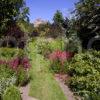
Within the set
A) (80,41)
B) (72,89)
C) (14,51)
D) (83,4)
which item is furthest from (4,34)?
(72,89)

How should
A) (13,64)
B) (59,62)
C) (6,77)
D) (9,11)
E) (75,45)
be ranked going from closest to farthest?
(6,77)
(13,64)
(59,62)
(75,45)
(9,11)

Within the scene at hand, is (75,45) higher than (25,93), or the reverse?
(75,45)

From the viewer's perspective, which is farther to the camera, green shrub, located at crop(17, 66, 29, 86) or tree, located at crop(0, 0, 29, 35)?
tree, located at crop(0, 0, 29, 35)

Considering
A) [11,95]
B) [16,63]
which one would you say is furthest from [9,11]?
[11,95]

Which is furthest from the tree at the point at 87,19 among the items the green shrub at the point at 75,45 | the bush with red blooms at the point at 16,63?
the bush with red blooms at the point at 16,63

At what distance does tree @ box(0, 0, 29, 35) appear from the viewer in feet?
80.2

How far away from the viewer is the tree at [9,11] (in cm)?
2445

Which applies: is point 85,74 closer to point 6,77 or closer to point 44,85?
point 44,85

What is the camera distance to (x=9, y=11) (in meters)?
25.0

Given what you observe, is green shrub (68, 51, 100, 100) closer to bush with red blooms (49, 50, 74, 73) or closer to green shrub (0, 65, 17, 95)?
bush with red blooms (49, 50, 74, 73)

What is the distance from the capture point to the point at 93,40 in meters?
20.4

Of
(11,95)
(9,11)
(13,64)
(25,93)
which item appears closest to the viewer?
(11,95)

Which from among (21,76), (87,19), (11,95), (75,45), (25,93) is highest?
(87,19)

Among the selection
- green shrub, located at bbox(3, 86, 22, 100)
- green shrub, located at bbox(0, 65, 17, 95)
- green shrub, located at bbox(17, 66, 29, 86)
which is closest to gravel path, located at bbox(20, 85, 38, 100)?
green shrub, located at bbox(17, 66, 29, 86)
